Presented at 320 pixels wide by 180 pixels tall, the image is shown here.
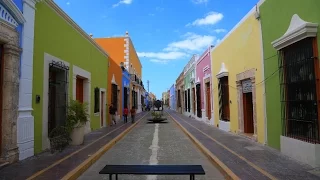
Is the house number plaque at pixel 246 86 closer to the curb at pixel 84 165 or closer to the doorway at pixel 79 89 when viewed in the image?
the curb at pixel 84 165

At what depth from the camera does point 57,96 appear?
35.2 feet

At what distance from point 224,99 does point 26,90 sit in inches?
410

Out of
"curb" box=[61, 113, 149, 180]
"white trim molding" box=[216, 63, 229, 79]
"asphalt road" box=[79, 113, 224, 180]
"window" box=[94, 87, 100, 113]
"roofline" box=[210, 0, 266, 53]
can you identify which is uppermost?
"roofline" box=[210, 0, 266, 53]

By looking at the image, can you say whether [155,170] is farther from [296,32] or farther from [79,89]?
[79,89]

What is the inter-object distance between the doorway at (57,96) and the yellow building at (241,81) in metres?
7.13

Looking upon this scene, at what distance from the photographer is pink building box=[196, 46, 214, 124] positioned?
19.4 metres

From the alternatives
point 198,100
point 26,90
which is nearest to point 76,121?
point 26,90

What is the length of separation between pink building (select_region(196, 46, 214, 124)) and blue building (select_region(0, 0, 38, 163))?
506 inches

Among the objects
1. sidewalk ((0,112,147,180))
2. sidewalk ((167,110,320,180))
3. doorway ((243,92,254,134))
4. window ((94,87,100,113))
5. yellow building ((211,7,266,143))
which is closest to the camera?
sidewalk ((167,110,320,180))

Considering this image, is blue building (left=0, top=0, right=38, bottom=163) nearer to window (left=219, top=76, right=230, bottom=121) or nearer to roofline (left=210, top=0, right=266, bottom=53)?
roofline (left=210, top=0, right=266, bottom=53)

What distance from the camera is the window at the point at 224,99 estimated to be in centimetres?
1483

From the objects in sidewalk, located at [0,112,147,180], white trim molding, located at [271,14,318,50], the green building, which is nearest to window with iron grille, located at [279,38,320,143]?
the green building

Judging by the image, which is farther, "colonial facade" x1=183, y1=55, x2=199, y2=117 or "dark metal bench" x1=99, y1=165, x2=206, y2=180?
"colonial facade" x1=183, y1=55, x2=199, y2=117

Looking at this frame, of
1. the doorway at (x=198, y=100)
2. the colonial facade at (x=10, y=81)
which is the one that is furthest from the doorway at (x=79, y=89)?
the doorway at (x=198, y=100)
